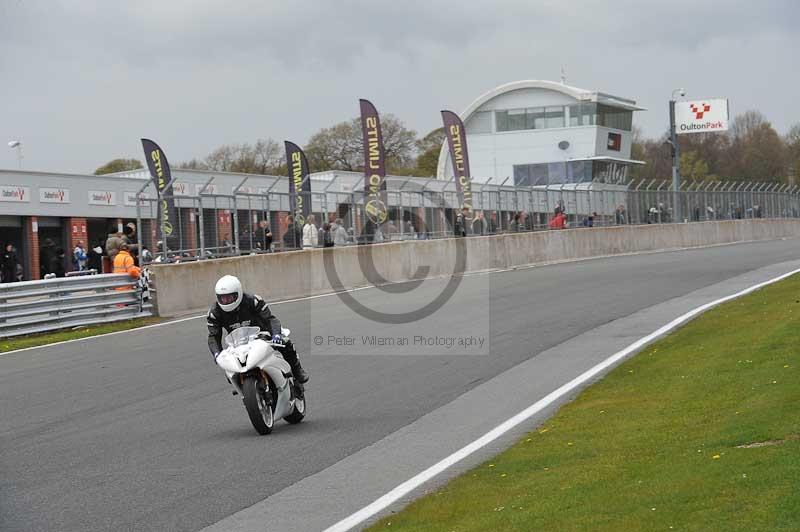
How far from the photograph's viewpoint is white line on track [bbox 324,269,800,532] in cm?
702

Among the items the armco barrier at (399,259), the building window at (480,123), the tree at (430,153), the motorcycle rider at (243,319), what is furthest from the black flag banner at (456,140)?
the tree at (430,153)

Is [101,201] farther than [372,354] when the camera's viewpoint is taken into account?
Yes

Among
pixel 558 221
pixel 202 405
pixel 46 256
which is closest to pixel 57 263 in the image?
pixel 46 256

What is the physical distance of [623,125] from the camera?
92.0 meters

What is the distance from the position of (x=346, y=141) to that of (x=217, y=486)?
92408mm

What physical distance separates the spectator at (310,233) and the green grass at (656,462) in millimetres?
15001

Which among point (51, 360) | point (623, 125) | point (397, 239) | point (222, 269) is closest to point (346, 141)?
point (623, 125)

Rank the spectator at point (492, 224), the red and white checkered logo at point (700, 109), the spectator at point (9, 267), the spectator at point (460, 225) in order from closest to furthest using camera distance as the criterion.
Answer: the spectator at point (9, 267), the spectator at point (460, 225), the spectator at point (492, 224), the red and white checkered logo at point (700, 109)

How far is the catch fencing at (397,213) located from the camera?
23891mm

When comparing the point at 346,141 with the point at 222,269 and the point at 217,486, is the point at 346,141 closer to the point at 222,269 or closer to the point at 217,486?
the point at 222,269

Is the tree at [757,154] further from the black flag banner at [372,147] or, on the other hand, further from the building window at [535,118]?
the black flag banner at [372,147]

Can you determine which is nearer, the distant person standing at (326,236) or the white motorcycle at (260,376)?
the white motorcycle at (260,376)

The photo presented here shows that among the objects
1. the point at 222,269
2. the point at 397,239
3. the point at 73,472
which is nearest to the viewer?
the point at 73,472

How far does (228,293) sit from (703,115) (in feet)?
253
